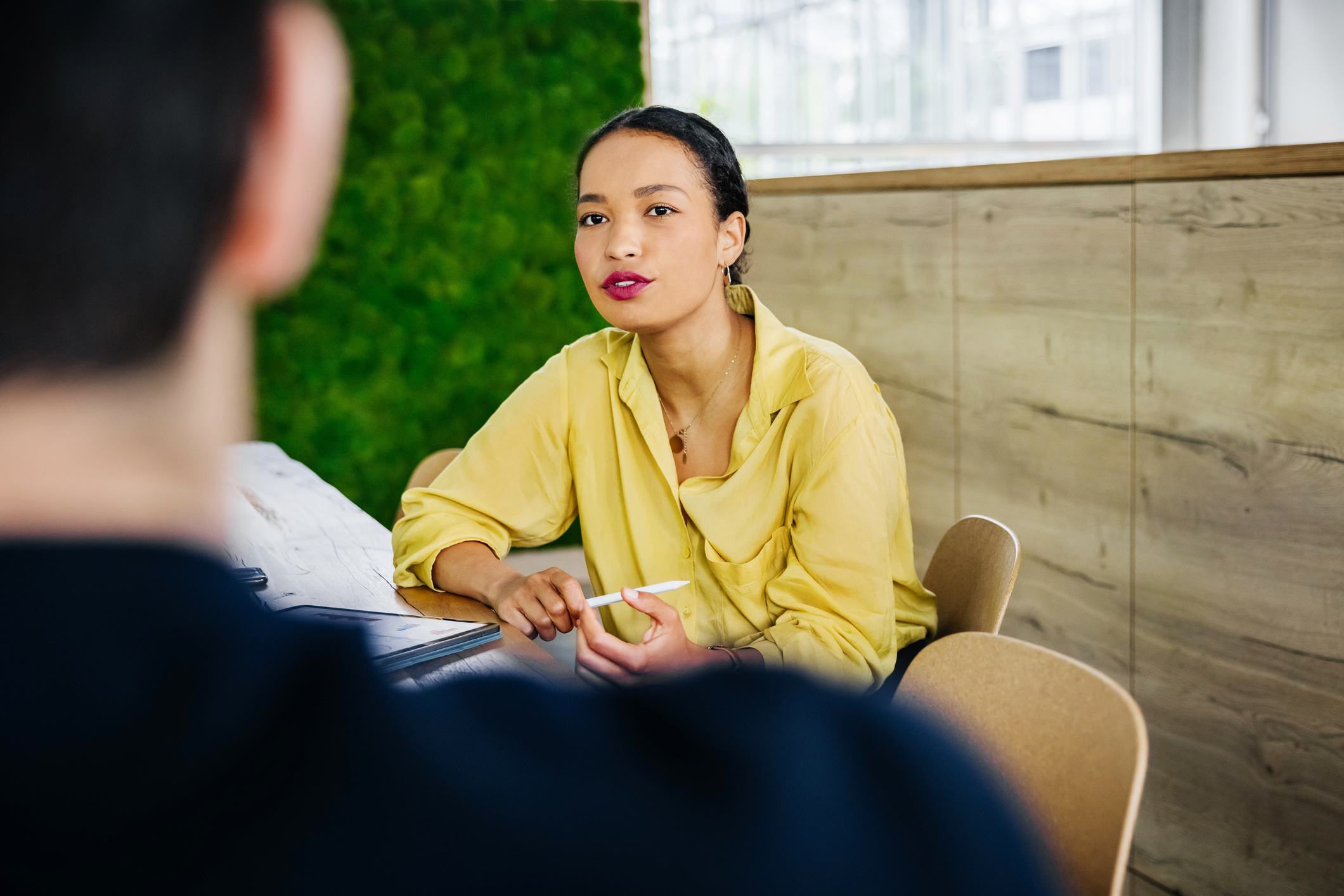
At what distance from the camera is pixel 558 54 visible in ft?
13.7

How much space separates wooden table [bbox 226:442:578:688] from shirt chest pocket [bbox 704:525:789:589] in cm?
31

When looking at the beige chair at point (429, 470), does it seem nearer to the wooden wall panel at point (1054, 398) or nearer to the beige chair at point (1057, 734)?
Answer: the wooden wall panel at point (1054, 398)

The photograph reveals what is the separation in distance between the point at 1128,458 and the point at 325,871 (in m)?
2.14

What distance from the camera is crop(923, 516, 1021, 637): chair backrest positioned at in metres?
1.56

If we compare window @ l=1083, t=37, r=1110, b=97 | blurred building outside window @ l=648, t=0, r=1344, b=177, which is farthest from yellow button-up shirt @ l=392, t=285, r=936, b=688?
window @ l=1083, t=37, r=1110, b=97

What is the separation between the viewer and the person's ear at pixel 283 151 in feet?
0.97

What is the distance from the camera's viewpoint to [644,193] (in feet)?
5.32

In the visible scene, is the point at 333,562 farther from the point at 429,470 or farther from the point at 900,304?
the point at 900,304

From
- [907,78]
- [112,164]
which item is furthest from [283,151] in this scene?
[907,78]

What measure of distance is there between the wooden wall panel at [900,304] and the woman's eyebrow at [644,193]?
1.21 metres

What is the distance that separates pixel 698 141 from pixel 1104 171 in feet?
3.12

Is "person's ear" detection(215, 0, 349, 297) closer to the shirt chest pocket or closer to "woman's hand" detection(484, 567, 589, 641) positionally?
"woman's hand" detection(484, 567, 589, 641)

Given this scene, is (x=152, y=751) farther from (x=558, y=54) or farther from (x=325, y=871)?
(x=558, y=54)

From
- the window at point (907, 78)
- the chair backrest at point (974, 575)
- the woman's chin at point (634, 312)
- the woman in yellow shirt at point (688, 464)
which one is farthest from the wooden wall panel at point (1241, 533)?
the window at point (907, 78)
